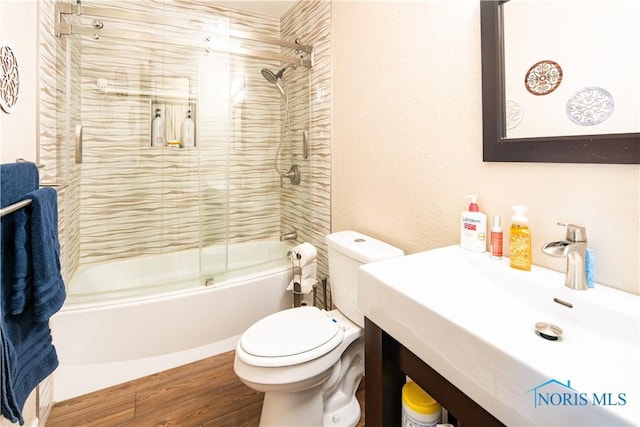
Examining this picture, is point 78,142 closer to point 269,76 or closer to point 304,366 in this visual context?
point 269,76

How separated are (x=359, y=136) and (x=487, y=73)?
2.42 ft

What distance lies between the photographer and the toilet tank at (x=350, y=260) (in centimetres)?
132

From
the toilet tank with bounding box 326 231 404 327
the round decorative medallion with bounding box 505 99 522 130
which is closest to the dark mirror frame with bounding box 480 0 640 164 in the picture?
the round decorative medallion with bounding box 505 99 522 130

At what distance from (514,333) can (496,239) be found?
1.07 ft

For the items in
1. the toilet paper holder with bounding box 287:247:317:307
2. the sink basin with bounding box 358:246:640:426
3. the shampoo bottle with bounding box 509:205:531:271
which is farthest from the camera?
the toilet paper holder with bounding box 287:247:317:307

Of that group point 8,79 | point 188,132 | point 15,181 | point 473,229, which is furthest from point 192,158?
point 473,229

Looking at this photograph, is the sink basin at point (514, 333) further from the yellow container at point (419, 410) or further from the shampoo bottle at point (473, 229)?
the yellow container at point (419, 410)

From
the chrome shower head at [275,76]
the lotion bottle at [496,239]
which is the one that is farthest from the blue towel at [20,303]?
the chrome shower head at [275,76]

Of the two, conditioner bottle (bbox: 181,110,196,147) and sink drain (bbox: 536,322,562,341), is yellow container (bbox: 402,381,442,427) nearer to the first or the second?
sink drain (bbox: 536,322,562,341)

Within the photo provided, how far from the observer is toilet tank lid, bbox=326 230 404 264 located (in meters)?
1.30

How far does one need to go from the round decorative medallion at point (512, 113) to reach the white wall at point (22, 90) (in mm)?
1609

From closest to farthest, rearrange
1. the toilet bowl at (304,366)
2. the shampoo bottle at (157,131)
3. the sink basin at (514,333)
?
the sink basin at (514,333) → the toilet bowl at (304,366) → the shampoo bottle at (157,131)

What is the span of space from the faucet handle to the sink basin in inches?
4.7

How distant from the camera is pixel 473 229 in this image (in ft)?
3.41
